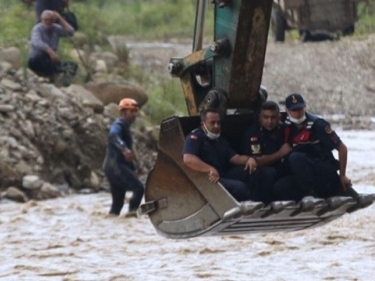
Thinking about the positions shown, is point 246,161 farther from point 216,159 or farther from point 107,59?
point 107,59

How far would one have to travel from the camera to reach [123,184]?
61.7ft

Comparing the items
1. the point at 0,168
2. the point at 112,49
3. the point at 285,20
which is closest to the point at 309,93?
the point at 112,49

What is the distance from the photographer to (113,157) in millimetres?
18844

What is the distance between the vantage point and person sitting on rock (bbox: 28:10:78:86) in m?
22.3

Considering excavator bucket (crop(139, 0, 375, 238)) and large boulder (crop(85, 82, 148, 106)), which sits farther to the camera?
large boulder (crop(85, 82, 148, 106))

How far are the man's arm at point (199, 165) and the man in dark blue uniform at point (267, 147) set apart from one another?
0.37m

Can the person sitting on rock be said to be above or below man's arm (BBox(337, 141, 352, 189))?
Answer: above

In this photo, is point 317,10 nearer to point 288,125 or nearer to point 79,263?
point 79,263

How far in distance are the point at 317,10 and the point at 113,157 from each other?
17503mm

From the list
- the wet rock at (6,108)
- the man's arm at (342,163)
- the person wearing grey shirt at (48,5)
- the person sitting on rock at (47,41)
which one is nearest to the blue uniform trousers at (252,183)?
the man's arm at (342,163)

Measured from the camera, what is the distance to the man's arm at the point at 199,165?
1030 centimetres

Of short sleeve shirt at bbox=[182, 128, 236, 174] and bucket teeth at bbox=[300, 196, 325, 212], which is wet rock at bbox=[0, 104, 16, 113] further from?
bucket teeth at bbox=[300, 196, 325, 212]

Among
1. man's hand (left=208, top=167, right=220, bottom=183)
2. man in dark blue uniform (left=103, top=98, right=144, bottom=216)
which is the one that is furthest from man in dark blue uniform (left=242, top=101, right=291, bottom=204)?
man in dark blue uniform (left=103, top=98, right=144, bottom=216)

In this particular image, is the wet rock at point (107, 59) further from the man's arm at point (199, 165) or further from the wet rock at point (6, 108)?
the man's arm at point (199, 165)
